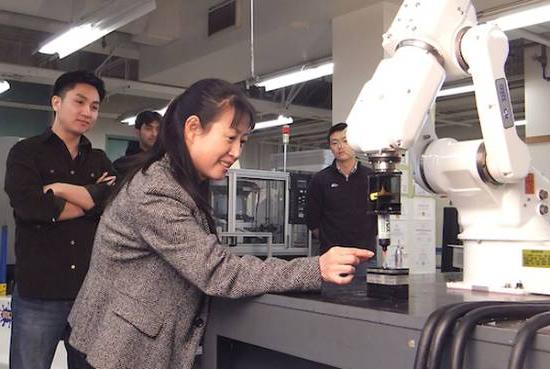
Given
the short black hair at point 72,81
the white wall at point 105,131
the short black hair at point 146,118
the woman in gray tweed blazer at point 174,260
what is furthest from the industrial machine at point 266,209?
the white wall at point 105,131

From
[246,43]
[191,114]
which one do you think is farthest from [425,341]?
[246,43]

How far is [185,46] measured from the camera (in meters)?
6.17

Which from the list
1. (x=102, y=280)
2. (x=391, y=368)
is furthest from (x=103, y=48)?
(x=391, y=368)

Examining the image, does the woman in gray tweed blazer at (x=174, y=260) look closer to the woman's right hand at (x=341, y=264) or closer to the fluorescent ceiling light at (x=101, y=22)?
the woman's right hand at (x=341, y=264)

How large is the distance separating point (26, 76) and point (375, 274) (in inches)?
259

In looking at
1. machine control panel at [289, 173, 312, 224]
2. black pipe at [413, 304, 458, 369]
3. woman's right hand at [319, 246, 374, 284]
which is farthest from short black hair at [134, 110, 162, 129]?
black pipe at [413, 304, 458, 369]

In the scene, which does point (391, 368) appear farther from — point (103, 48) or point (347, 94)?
point (103, 48)

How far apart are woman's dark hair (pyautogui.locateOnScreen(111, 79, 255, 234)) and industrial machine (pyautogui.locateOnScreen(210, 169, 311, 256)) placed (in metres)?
2.67

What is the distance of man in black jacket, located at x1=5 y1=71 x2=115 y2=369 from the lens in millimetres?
1749

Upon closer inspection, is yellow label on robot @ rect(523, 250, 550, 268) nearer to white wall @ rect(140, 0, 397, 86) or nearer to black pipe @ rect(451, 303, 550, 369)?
black pipe @ rect(451, 303, 550, 369)

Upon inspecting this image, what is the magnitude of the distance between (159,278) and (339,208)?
2.57m

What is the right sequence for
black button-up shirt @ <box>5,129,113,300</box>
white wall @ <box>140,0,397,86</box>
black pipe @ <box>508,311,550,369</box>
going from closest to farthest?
black pipe @ <box>508,311,550,369</box>
black button-up shirt @ <box>5,129,113,300</box>
white wall @ <box>140,0,397,86</box>

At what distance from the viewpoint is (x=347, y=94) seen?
4836 millimetres

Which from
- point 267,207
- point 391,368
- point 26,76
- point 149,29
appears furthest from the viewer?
point 26,76
